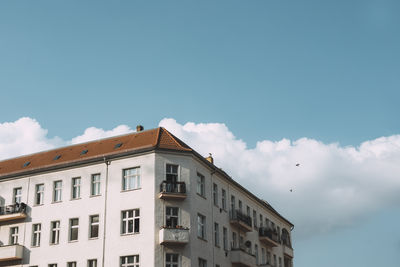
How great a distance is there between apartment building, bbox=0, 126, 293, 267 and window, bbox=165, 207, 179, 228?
0.25 feet

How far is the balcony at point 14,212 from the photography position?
47.1 metres

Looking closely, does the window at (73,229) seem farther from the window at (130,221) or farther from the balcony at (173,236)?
Answer: the balcony at (173,236)

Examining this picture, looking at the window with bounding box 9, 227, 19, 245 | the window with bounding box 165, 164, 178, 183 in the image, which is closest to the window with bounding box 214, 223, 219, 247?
the window with bounding box 165, 164, 178, 183

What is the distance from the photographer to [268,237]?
188 feet

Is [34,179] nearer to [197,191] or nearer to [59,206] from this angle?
[59,206]

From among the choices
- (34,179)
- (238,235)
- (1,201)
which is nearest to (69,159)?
(34,179)

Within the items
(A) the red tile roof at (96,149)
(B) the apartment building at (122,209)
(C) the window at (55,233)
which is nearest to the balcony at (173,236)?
(B) the apartment building at (122,209)

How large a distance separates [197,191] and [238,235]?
351 inches

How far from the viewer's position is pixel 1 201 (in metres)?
49.4

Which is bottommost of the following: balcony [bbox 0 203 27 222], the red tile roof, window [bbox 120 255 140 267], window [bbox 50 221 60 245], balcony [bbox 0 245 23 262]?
window [bbox 120 255 140 267]

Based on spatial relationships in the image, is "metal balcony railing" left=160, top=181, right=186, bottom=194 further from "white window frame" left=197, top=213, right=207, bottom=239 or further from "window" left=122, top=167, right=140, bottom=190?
"white window frame" left=197, top=213, right=207, bottom=239

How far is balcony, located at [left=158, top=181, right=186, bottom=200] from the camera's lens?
42.6m

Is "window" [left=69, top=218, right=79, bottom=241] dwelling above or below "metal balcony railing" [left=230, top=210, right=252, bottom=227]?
below

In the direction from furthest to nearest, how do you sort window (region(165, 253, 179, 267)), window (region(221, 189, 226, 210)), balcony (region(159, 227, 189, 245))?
1. window (region(221, 189, 226, 210))
2. window (region(165, 253, 179, 267))
3. balcony (region(159, 227, 189, 245))
